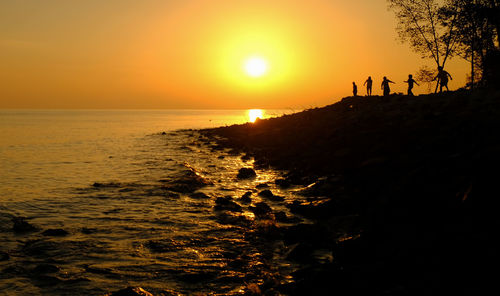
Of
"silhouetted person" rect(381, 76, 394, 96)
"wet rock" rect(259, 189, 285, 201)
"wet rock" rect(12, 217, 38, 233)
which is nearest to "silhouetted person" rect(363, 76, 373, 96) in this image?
"silhouetted person" rect(381, 76, 394, 96)

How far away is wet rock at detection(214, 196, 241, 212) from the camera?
1570 cm

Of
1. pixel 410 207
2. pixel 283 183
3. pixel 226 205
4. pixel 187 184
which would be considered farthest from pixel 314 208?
pixel 187 184

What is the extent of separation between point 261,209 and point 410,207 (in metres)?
6.60

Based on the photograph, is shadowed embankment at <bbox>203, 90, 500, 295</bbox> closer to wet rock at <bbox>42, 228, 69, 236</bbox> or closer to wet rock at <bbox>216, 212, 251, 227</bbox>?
wet rock at <bbox>216, 212, 251, 227</bbox>

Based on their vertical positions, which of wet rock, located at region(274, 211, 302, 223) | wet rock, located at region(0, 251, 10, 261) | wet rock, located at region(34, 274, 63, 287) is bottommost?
wet rock, located at region(34, 274, 63, 287)

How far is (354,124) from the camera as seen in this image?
2730 centimetres

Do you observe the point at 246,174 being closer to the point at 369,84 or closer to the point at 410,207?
the point at 410,207

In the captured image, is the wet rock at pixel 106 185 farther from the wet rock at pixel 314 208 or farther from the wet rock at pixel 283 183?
the wet rock at pixel 314 208

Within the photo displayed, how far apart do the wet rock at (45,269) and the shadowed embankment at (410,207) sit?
651 centimetres

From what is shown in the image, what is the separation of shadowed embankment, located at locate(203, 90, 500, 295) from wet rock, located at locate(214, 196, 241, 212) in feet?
8.91

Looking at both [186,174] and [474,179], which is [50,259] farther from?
[186,174]

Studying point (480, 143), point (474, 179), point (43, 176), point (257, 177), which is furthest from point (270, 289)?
point (43, 176)

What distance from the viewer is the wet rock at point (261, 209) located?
14680 mm

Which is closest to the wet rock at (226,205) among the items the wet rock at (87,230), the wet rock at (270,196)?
the wet rock at (270,196)
